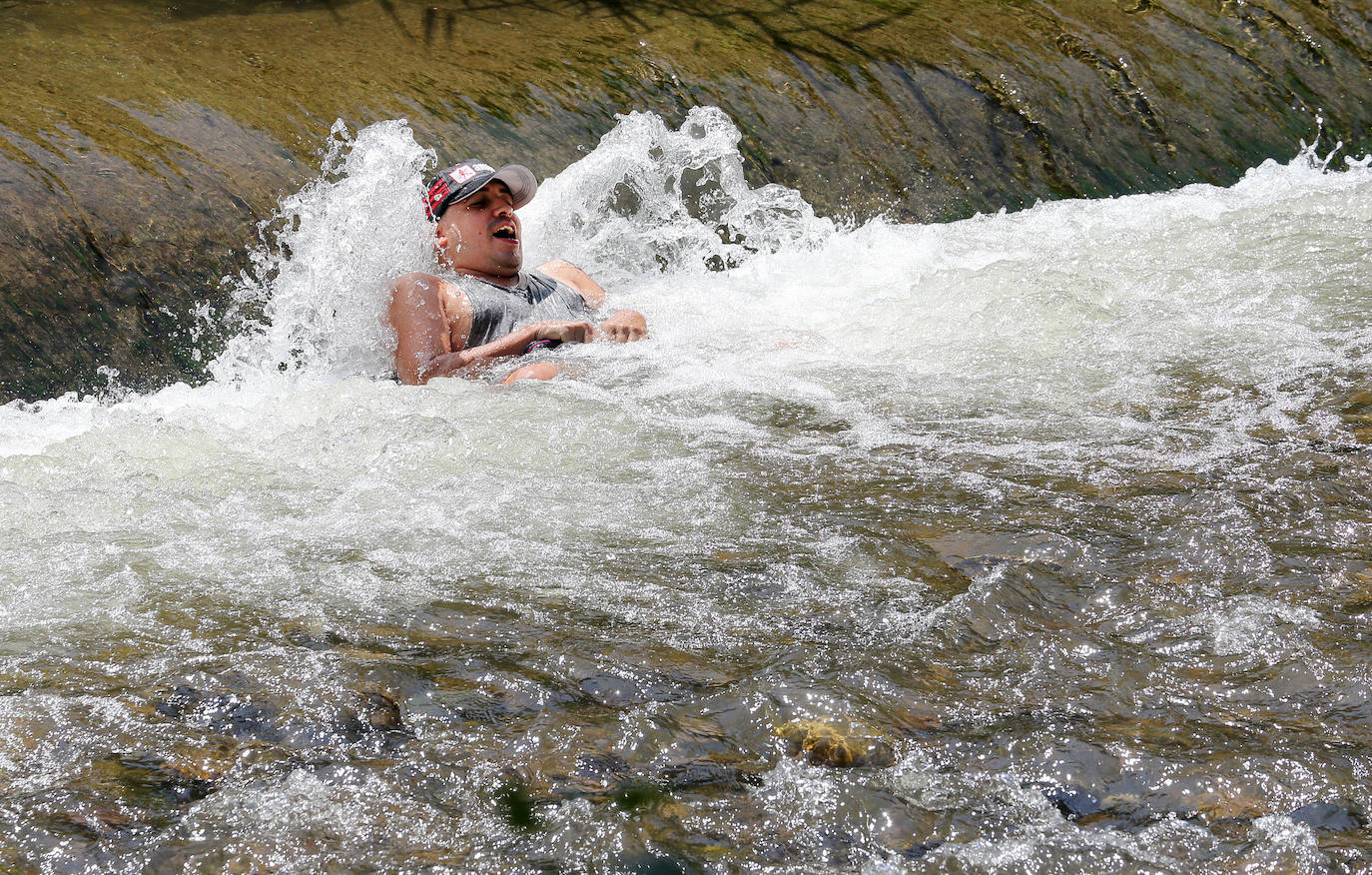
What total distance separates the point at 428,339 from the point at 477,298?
0.34 meters

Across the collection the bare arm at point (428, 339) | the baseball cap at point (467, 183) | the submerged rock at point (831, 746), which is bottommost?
the bare arm at point (428, 339)

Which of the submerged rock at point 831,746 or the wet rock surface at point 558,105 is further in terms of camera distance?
the wet rock surface at point 558,105

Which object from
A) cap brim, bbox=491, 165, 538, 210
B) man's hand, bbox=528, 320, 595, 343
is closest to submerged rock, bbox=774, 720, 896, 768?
man's hand, bbox=528, 320, 595, 343

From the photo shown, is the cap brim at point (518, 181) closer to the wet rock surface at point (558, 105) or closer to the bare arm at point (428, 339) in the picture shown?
the bare arm at point (428, 339)

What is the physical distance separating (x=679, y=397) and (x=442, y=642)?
5.77ft

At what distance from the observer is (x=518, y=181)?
4543 millimetres

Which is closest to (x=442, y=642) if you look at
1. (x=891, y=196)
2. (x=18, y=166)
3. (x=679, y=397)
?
(x=679, y=397)

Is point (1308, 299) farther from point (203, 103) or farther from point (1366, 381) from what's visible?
point (203, 103)

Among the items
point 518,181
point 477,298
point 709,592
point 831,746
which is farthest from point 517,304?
point 831,746

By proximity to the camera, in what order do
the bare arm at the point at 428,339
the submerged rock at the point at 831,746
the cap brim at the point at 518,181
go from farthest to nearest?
the cap brim at the point at 518,181 < the bare arm at the point at 428,339 < the submerged rock at the point at 831,746

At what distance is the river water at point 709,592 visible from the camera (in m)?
1.64

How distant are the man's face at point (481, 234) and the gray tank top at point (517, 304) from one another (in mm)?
75

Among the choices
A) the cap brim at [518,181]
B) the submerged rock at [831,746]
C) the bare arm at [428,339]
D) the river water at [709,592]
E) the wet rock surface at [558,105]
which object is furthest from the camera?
the cap brim at [518,181]

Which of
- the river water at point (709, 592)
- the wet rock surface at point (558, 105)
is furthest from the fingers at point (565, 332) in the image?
the wet rock surface at point (558, 105)
